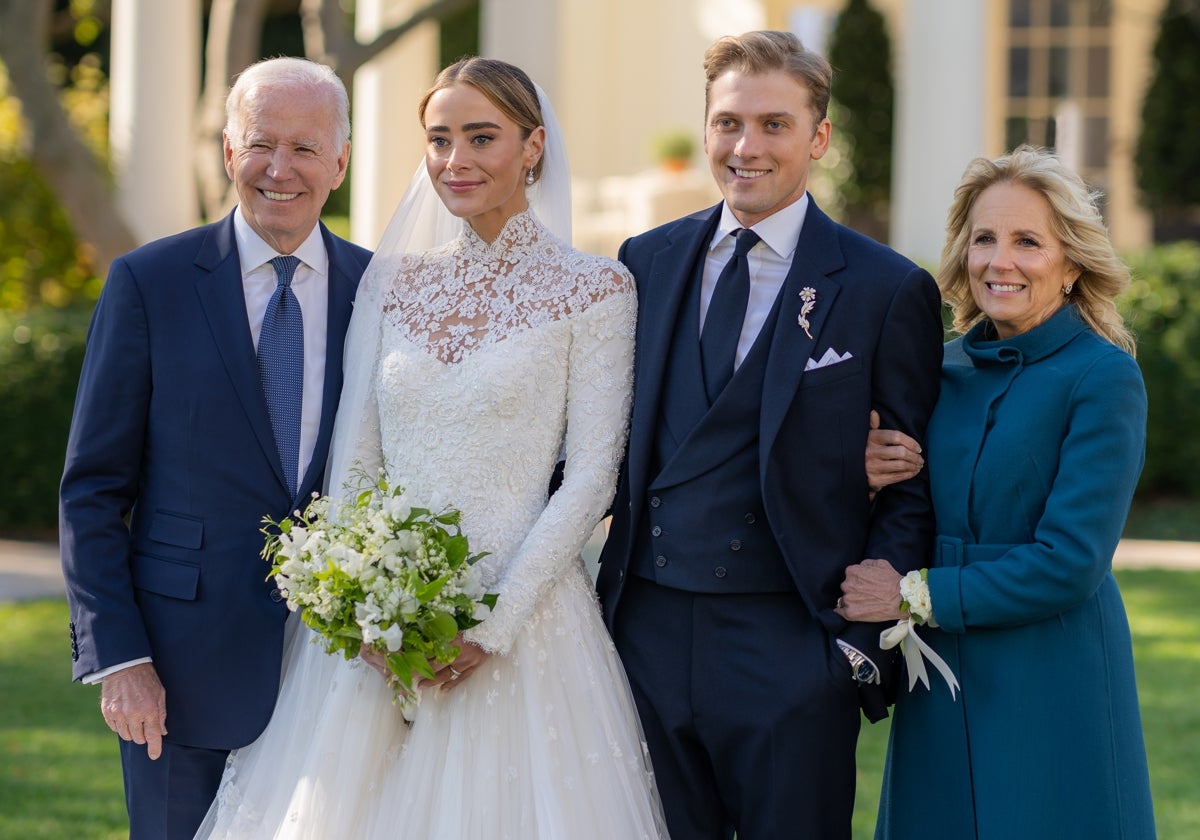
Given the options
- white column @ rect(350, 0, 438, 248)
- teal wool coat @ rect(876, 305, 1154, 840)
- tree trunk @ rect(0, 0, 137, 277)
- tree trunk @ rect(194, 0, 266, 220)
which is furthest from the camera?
white column @ rect(350, 0, 438, 248)

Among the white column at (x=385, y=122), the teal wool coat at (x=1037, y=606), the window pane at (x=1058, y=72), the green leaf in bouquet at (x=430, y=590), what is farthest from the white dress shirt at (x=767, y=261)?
the window pane at (x=1058, y=72)

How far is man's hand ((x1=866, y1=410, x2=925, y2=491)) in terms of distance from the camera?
347 centimetres

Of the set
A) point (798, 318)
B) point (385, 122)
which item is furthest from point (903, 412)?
point (385, 122)

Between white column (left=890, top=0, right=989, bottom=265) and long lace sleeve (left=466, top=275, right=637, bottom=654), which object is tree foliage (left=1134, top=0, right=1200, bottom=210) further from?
long lace sleeve (left=466, top=275, right=637, bottom=654)

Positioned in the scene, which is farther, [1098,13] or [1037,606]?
[1098,13]

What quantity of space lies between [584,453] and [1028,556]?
43.1 inches

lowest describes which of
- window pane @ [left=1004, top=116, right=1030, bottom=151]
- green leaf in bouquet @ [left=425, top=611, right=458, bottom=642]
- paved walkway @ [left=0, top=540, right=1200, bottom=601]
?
paved walkway @ [left=0, top=540, right=1200, bottom=601]

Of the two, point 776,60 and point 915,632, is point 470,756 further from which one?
point 776,60

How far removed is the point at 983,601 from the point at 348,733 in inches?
62.1

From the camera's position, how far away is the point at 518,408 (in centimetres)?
363

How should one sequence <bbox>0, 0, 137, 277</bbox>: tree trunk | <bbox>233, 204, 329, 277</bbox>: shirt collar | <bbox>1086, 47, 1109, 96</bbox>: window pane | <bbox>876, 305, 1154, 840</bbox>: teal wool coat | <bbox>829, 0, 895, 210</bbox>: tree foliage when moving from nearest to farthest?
<bbox>876, 305, 1154, 840</bbox>: teal wool coat, <bbox>233, 204, 329, 277</bbox>: shirt collar, <bbox>0, 0, 137, 277</bbox>: tree trunk, <bbox>1086, 47, 1109, 96</bbox>: window pane, <bbox>829, 0, 895, 210</bbox>: tree foliage

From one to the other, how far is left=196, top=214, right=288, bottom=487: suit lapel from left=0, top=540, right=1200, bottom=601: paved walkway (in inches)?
224

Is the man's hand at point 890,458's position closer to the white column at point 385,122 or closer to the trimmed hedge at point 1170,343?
the trimmed hedge at point 1170,343

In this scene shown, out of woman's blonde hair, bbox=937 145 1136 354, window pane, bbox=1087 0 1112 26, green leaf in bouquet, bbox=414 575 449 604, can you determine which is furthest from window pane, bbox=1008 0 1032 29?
green leaf in bouquet, bbox=414 575 449 604
